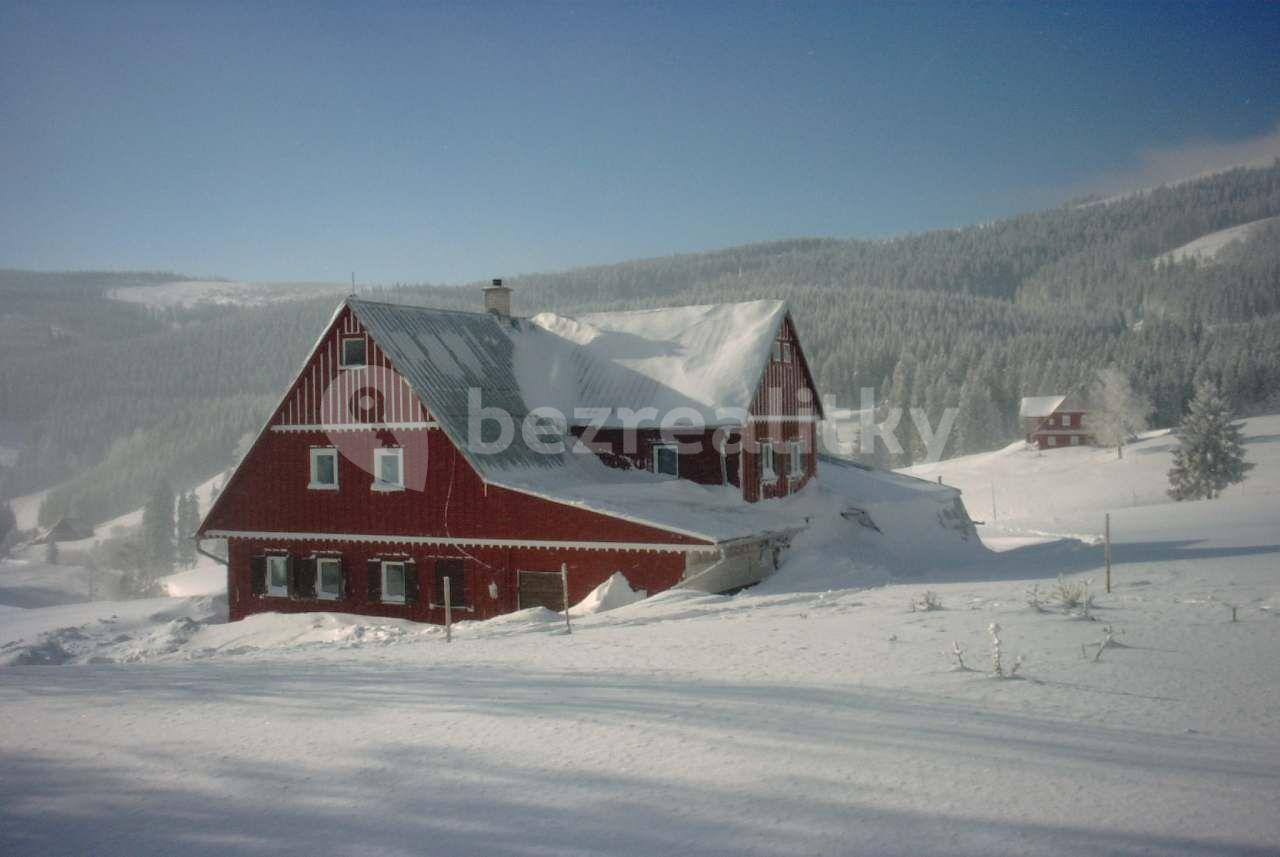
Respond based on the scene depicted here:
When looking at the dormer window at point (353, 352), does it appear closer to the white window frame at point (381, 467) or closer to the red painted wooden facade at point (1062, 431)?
the white window frame at point (381, 467)

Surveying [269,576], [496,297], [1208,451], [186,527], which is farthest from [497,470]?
[186,527]

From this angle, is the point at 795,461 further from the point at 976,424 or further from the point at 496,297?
the point at 976,424

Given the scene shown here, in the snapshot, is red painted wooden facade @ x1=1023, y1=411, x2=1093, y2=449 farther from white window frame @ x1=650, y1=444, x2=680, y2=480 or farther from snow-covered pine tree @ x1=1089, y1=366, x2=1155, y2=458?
white window frame @ x1=650, y1=444, x2=680, y2=480

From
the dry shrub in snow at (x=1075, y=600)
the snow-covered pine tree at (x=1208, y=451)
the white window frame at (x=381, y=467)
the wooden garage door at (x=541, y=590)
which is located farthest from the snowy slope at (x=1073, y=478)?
the dry shrub in snow at (x=1075, y=600)

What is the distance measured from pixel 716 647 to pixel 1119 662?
551 cm

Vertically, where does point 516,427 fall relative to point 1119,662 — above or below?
above

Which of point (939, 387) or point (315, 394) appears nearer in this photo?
point (315, 394)

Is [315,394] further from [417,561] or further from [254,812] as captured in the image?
[254,812]

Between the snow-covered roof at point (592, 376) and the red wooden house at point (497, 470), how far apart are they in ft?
0.24

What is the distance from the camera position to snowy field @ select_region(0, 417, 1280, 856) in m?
6.93

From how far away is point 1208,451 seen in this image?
65.4 m

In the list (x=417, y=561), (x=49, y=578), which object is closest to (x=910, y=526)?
(x=417, y=561)

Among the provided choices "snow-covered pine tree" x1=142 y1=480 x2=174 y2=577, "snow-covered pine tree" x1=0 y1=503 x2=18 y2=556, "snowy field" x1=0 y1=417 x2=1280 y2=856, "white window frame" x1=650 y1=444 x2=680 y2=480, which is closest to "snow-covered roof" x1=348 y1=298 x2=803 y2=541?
"white window frame" x1=650 y1=444 x2=680 y2=480

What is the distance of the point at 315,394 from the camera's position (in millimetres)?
28281
